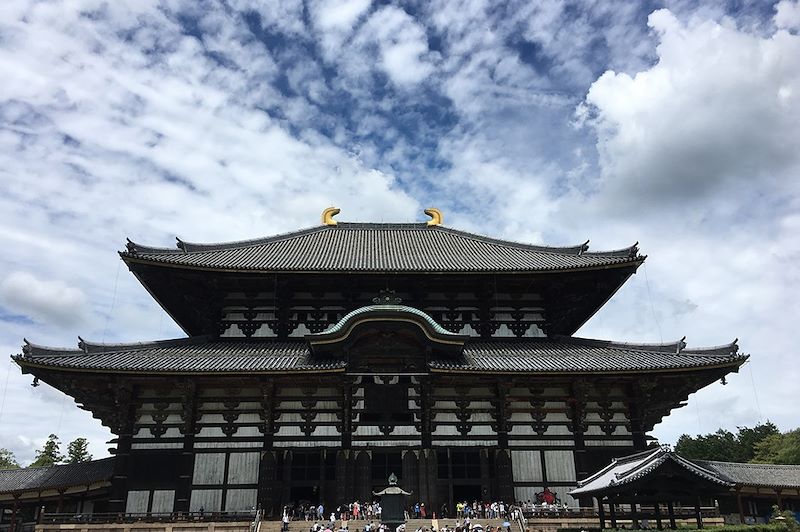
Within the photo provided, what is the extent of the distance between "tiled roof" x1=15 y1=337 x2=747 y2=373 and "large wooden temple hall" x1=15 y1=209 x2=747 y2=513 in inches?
4.0

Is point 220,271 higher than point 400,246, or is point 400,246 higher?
point 400,246

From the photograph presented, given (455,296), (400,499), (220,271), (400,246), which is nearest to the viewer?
(400,499)

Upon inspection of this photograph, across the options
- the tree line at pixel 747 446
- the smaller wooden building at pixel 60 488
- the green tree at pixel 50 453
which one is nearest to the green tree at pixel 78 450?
the green tree at pixel 50 453

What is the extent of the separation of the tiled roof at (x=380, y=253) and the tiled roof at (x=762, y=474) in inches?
788

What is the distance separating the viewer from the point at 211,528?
21.5m

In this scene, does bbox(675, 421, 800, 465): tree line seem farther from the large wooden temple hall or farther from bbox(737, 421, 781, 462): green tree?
the large wooden temple hall

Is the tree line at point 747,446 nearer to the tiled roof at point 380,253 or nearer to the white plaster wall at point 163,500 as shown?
the tiled roof at point 380,253

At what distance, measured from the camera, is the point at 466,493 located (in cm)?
2539

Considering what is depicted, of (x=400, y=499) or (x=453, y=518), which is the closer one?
(x=400, y=499)

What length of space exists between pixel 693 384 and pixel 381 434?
46.9 ft

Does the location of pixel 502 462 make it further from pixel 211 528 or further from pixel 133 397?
pixel 133 397

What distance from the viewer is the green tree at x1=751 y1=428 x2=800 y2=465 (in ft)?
238

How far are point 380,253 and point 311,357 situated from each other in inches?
375

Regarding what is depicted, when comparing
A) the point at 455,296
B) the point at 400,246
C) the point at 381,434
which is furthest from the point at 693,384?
the point at 400,246
